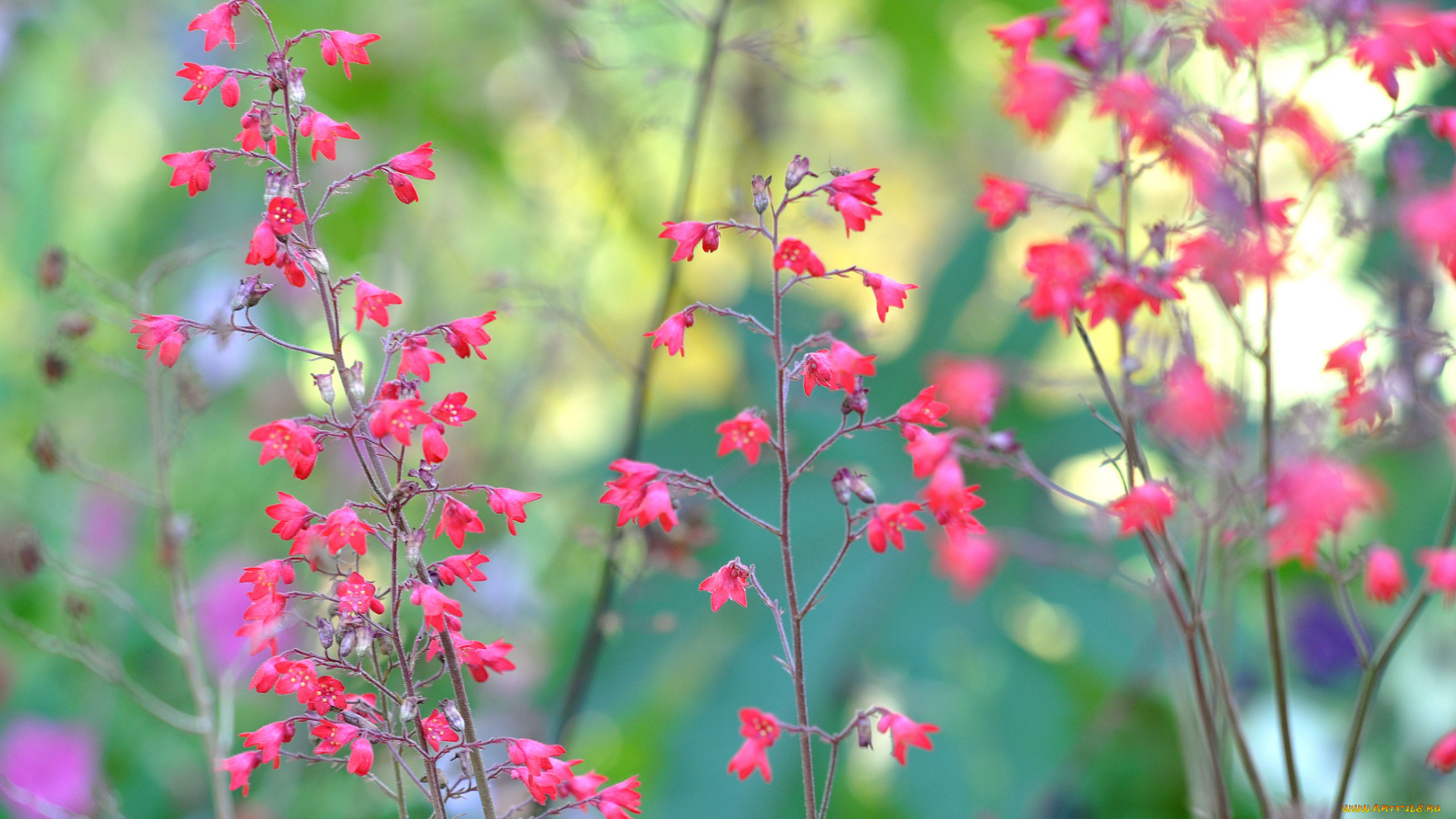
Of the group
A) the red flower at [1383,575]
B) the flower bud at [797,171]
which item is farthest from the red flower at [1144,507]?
the flower bud at [797,171]

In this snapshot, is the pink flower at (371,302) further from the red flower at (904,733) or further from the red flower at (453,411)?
the red flower at (904,733)

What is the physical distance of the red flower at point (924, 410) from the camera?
0.49 metres

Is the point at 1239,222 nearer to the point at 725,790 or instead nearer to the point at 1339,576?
the point at 1339,576

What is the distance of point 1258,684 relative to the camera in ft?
4.82

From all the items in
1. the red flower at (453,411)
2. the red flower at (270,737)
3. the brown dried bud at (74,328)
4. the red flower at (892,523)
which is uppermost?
the brown dried bud at (74,328)

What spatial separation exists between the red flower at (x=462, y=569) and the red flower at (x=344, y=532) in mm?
41

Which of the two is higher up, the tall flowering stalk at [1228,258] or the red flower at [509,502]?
the tall flowering stalk at [1228,258]

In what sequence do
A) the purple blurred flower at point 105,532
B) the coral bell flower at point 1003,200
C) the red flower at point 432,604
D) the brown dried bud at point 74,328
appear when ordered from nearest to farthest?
the red flower at point 432,604
the coral bell flower at point 1003,200
the brown dried bud at point 74,328
the purple blurred flower at point 105,532

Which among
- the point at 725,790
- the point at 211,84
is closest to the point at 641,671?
the point at 725,790

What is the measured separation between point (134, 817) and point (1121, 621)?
115 centimetres

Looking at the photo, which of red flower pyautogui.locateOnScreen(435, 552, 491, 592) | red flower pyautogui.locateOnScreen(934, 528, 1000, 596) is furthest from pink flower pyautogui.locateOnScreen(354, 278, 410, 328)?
red flower pyautogui.locateOnScreen(934, 528, 1000, 596)

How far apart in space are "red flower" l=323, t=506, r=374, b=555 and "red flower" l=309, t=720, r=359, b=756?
0.08 meters

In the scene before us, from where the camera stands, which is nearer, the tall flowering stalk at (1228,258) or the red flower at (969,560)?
the tall flowering stalk at (1228,258)

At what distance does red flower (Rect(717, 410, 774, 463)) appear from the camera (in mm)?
486
